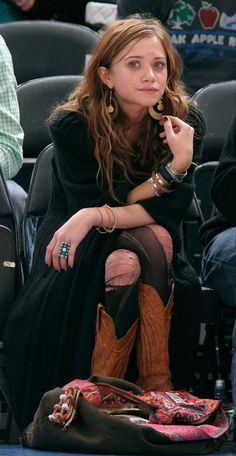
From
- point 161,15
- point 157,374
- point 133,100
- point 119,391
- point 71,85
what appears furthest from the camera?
point 161,15

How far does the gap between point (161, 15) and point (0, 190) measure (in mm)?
1524

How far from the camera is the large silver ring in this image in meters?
3.82

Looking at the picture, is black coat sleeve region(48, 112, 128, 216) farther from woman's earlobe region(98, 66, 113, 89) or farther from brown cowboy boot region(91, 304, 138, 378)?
brown cowboy boot region(91, 304, 138, 378)

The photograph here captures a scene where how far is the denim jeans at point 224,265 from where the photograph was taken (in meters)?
4.04

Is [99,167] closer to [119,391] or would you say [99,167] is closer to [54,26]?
[119,391]

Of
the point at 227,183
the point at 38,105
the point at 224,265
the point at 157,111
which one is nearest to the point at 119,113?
the point at 157,111

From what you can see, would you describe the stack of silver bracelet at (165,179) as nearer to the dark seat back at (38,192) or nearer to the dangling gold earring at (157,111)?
the dangling gold earring at (157,111)

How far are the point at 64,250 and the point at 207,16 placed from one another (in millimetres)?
1771

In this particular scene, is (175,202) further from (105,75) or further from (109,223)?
(105,75)

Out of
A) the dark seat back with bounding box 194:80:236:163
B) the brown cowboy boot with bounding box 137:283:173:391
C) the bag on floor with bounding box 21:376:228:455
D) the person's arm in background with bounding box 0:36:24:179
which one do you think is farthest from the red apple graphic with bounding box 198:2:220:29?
the bag on floor with bounding box 21:376:228:455

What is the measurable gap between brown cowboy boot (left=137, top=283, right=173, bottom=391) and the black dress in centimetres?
18

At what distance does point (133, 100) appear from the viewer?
3.92 m

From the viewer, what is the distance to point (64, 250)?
383cm

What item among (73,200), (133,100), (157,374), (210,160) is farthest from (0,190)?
(210,160)
